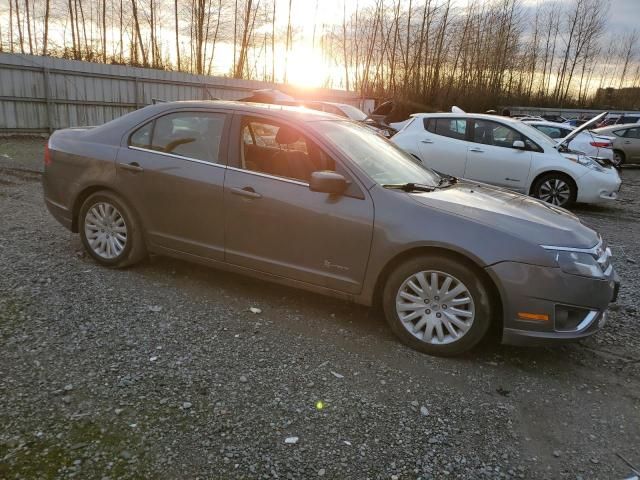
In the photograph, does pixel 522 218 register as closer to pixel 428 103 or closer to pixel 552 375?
pixel 552 375

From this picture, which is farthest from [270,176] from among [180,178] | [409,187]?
[409,187]

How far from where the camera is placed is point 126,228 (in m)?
4.55

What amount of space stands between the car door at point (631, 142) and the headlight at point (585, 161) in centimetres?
1015

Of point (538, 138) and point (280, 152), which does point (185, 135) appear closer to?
point (280, 152)

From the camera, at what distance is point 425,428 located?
2748 mm

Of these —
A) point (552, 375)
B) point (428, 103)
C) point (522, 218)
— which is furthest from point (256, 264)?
point (428, 103)

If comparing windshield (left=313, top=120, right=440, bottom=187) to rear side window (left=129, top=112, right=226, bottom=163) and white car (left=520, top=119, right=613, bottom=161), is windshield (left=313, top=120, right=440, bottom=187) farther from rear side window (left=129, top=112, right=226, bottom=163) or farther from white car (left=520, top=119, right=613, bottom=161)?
white car (left=520, top=119, right=613, bottom=161)

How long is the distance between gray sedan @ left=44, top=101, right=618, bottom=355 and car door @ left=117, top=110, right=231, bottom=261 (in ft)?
0.04

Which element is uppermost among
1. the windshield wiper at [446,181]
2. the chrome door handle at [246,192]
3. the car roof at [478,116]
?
the car roof at [478,116]

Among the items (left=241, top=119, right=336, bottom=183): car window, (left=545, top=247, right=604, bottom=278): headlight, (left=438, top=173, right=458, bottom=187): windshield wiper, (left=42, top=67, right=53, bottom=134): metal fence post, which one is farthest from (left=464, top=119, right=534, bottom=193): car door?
(left=42, top=67, right=53, bottom=134): metal fence post

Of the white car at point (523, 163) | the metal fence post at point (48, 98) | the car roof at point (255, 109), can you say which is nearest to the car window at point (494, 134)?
the white car at point (523, 163)

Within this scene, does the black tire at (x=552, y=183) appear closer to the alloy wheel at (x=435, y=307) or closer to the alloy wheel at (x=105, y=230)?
the alloy wheel at (x=435, y=307)

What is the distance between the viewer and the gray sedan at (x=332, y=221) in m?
3.26

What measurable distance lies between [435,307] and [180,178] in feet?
7.60
